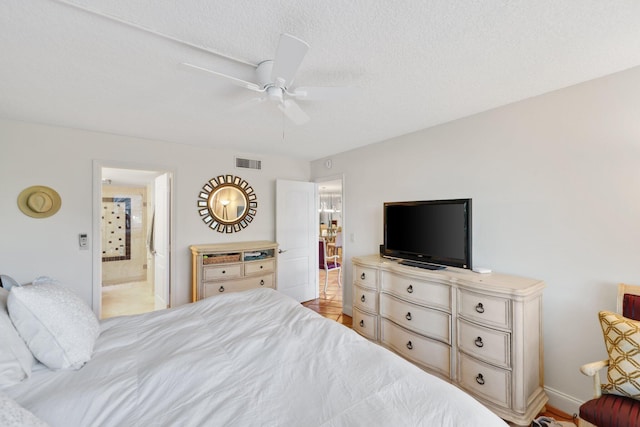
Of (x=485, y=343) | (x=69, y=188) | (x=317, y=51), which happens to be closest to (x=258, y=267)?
(x=69, y=188)

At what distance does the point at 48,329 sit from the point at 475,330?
104 inches

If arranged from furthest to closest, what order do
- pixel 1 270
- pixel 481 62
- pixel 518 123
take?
pixel 1 270
pixel 518 123
pixel 481 62

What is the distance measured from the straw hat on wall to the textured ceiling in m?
0.74

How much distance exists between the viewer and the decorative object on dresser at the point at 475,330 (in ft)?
6.08

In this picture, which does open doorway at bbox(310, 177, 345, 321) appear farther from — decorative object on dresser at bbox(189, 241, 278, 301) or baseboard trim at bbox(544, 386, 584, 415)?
baseboard trim at bbox(544, 386, 584, 415)

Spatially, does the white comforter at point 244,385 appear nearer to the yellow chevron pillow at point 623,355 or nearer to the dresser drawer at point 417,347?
the yellow chevron pillow at point 623,355

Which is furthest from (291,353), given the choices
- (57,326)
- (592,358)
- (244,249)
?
(244,249)

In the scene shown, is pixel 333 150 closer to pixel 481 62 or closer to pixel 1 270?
pixel 481 62

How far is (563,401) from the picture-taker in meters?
1.99

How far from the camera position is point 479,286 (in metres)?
1.99

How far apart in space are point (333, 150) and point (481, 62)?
7.85ft

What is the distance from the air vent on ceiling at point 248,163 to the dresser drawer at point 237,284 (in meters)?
1.66

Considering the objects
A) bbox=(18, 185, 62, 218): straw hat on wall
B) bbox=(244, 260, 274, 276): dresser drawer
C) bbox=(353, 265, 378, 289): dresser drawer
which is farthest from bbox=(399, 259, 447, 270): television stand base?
A: bbox=(18, 185, 62, 218): straw hat on wall

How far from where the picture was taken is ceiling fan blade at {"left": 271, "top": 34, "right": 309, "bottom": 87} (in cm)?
114
